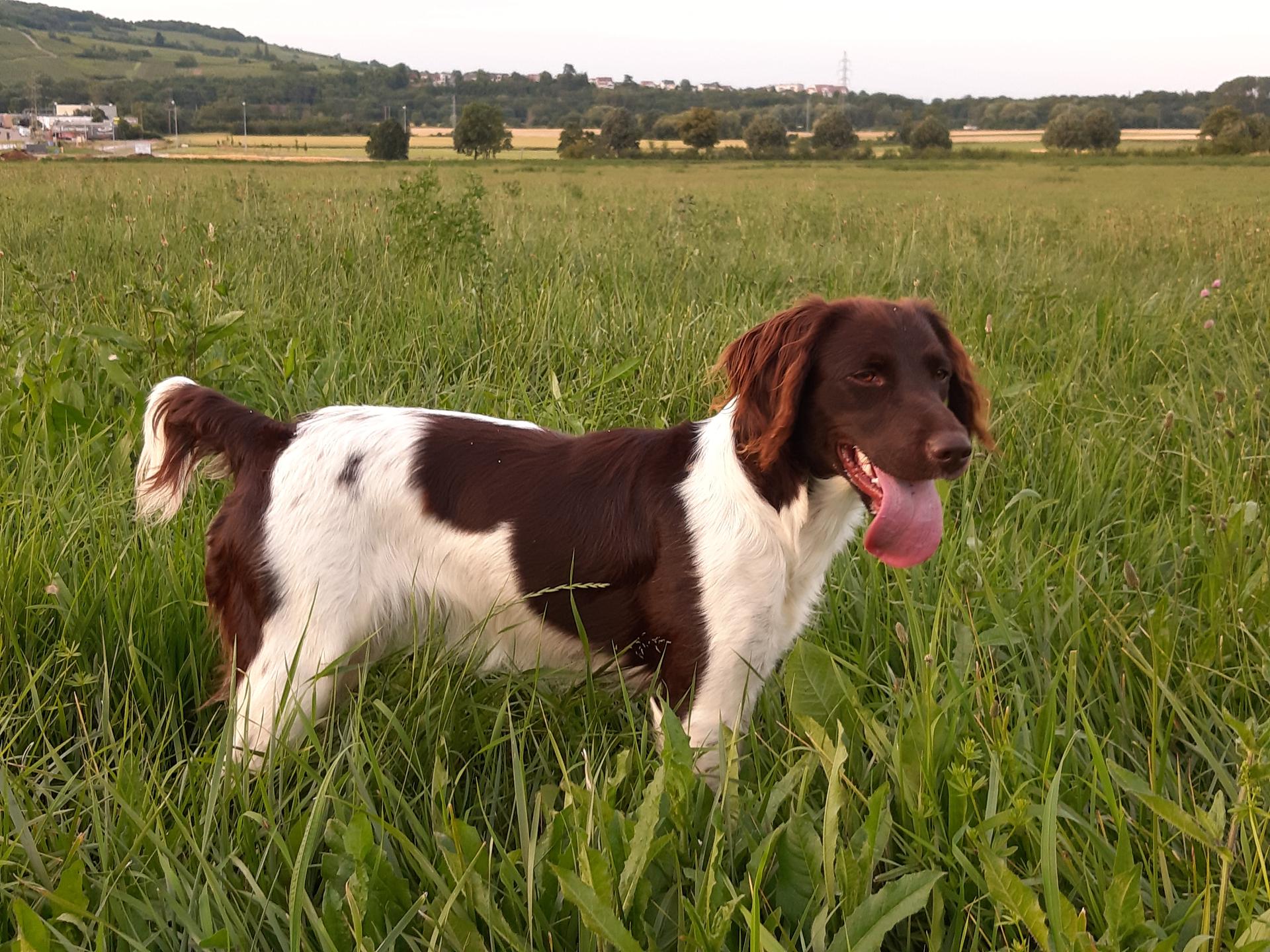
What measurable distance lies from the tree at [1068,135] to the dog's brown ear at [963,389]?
64.4 meters

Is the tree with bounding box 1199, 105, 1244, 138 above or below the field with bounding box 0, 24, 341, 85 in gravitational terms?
below

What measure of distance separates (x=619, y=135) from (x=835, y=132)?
18.1m

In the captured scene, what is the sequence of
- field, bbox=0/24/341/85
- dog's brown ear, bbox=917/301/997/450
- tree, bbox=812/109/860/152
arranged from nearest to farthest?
dog's brown ear, bbox=917/301/997/450, tree, bbox=812/109/860/152, field, bbox=0/24/341/85

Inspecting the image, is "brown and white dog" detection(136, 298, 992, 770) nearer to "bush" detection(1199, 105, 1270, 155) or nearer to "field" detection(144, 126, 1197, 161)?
"field" detection(144, 126, 1197, 161)

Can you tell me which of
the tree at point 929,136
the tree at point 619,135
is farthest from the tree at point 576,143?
the tree at point 929,136

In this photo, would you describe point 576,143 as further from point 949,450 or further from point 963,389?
point 949,450

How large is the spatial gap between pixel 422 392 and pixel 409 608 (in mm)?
1859

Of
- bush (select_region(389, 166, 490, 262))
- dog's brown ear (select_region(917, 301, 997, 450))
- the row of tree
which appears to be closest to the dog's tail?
dog's brown ear (select_region(917, 301, 997, 450))

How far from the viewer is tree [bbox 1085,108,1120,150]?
58.3 meters

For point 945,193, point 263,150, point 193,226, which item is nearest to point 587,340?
point 193,226

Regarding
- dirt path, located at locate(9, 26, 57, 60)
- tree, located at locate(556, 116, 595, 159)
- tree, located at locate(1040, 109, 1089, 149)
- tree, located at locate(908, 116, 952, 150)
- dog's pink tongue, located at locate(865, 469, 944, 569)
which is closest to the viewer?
dog's pink tongue, located at locate(865, 469, 944, 569)

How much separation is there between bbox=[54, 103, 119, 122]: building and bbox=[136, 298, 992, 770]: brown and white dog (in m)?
119

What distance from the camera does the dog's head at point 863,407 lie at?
6.86 ft

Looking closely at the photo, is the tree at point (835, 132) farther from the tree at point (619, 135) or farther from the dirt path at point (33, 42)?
the dirt path at point (33, 42)
